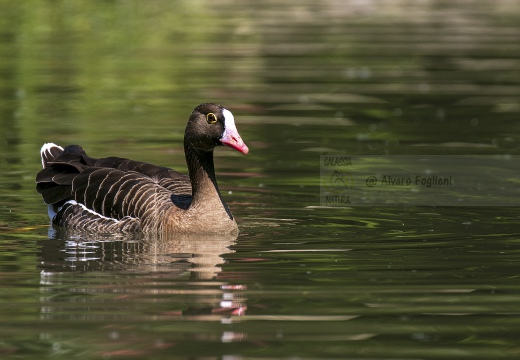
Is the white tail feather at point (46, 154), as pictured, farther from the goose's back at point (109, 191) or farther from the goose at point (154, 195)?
the goose at point (154, 195)

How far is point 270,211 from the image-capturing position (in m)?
15.7

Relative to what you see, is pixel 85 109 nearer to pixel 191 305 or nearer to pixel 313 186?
pixel 313 186

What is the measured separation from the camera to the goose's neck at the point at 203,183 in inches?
562

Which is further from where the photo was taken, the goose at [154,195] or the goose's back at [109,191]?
the goose's back at [109,191]

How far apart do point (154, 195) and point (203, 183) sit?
23.0 inches

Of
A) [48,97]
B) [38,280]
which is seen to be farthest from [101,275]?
[48,97]

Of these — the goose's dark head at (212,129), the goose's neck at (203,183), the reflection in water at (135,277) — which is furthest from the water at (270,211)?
the goose's dark head at (212,129)

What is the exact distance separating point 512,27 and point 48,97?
2145 centimetres

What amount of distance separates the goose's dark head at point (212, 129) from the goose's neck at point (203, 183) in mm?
118

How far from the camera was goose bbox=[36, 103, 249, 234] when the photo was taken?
14.2 metres

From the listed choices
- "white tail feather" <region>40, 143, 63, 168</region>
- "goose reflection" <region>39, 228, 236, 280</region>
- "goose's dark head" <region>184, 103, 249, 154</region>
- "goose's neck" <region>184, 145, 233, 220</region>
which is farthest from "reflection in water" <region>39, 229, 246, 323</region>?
"white tail feather" <region>40, 143, 63, 168</region>

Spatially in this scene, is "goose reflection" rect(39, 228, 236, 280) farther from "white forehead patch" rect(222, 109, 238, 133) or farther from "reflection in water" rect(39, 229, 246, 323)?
"white forehead patch" rect(222, 109, 238, 133)

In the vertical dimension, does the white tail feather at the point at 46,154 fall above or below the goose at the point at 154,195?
above

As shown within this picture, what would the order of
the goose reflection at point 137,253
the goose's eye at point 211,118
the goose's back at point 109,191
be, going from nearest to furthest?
1. the goose reflection at point 137,253
2. the goose's eye at point 211,118
3. the goose's back at point 109,191
